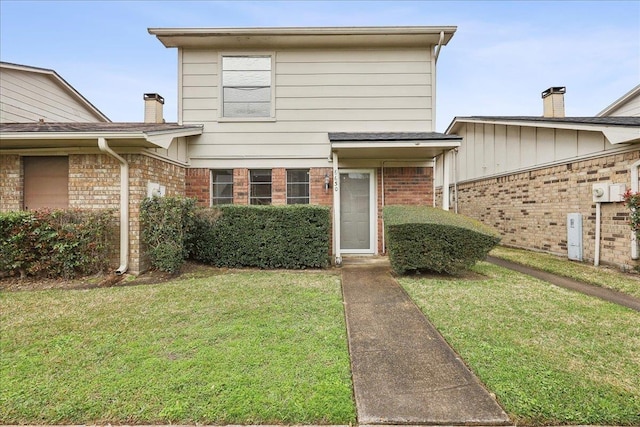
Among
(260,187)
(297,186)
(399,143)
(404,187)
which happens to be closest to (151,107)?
(260,187)

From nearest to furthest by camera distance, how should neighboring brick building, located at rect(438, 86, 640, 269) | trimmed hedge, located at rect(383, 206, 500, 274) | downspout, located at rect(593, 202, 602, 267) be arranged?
trimmed hedge, located at rect(383, 206, 500, 274), neighboring brick building, located at rect(438, 86, 640, 269), downspout, located at rect(593, 202, 602, 267)

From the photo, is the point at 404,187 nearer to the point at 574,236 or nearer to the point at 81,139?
the point at 574,236

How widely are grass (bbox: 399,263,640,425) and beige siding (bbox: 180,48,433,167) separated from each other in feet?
15.9

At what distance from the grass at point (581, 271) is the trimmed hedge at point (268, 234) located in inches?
198

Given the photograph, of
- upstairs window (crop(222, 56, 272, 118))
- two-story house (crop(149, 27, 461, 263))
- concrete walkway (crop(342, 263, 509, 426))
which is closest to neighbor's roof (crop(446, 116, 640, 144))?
two-story house (crop(149, 27, 461, 263))

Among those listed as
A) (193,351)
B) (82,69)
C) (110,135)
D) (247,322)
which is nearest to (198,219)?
(110,135)

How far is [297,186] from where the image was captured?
332 inches

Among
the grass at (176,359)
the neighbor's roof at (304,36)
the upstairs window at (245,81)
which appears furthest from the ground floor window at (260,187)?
the grass at (176,359)

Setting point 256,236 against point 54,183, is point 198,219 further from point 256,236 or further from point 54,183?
point 54,183

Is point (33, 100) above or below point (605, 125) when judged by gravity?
above

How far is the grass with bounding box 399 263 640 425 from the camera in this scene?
2.17m

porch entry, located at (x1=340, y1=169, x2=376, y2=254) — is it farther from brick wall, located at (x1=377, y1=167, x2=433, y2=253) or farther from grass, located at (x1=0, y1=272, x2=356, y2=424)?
grass, located at (x1=0, y1=272, x2=356, y2=424)

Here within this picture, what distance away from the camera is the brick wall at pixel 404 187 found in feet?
27.1

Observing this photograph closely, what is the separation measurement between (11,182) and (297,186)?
6229 mm
